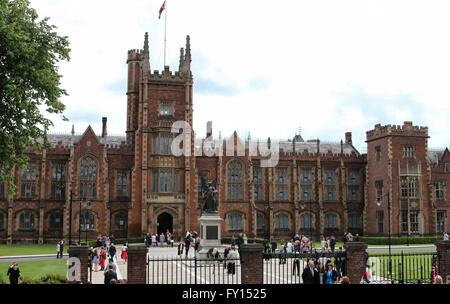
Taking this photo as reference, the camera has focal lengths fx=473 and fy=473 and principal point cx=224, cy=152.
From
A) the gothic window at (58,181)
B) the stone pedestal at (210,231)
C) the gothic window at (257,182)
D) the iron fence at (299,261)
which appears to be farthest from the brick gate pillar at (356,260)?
the gothic window at (58,181)

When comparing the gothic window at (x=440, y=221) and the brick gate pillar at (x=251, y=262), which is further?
the gothic window at (x=440, y=221)

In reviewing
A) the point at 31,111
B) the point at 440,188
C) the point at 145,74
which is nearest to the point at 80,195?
the point at 145,74

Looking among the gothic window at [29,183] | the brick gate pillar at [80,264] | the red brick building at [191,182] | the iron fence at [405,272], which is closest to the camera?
the brick gate pillar at [80,264]

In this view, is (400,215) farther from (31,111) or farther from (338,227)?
(31,111)

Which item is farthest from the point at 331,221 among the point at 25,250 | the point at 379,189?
the point at 25,250

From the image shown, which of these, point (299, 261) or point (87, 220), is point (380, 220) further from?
point (299, 261)

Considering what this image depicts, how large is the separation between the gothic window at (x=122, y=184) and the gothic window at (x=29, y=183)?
870cm

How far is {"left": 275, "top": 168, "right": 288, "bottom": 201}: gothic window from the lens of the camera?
56125 millimetres

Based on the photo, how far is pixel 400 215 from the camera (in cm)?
5169

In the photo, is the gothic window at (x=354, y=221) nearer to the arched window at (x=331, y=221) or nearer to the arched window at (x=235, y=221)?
the arched window at (x=331, y=221)

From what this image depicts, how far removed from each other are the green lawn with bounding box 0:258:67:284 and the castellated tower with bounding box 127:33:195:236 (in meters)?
18.0

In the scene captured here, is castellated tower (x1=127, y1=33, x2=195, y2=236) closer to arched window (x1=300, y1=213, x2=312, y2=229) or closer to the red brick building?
the red brick building

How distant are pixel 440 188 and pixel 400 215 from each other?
783 centimetres

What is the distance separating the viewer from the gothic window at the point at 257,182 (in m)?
55.7
